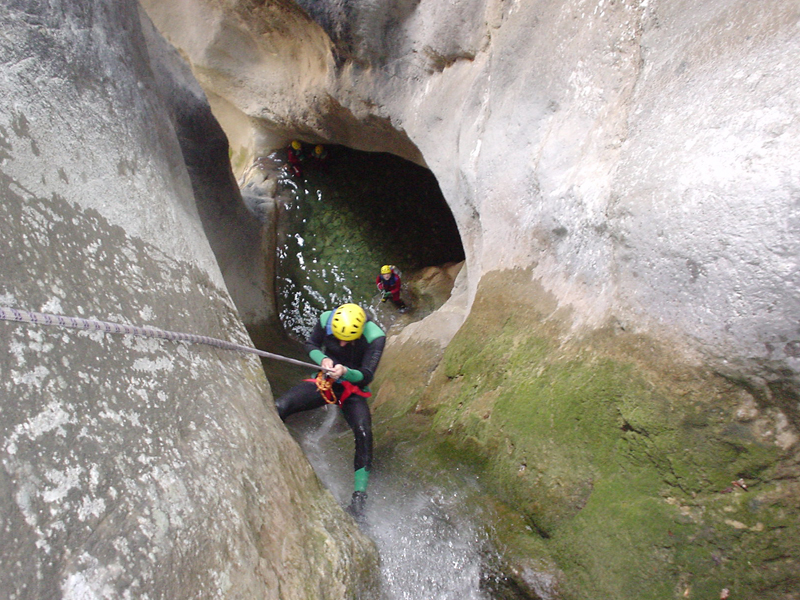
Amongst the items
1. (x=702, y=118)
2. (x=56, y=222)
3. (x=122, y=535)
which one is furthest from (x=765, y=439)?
(x=56, y=222)

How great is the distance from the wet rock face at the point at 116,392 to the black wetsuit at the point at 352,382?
2.28ft

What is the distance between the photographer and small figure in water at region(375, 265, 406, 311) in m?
7.47

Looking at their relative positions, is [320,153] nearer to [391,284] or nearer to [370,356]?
[391,284]

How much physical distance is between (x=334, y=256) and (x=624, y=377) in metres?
6.07

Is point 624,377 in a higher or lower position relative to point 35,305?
higher

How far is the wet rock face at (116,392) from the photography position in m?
1.55

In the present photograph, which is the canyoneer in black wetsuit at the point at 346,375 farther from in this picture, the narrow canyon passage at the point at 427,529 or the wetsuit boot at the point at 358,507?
the narrow canyon passage at the point at 427,529

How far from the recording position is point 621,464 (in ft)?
8.48

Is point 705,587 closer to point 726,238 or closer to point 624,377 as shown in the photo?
point 624,377

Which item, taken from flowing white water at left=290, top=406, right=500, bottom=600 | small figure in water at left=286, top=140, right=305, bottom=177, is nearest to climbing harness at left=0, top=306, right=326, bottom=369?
flowing white water at left=290, top=406, right=500, bottom=600

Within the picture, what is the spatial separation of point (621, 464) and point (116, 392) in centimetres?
235

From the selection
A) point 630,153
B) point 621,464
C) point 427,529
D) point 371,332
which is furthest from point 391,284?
point 621,464

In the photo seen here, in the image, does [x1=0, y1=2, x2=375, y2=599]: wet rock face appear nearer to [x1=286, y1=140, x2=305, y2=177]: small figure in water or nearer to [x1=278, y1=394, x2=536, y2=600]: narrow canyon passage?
[x1=278, y1=394, x2=536, y2=600]: narrow canyon passage

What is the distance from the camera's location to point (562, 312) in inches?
123
